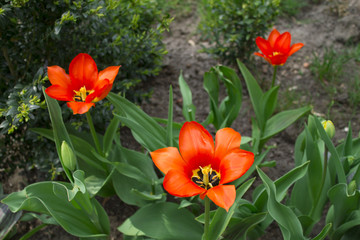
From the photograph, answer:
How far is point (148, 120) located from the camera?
6.26 feet

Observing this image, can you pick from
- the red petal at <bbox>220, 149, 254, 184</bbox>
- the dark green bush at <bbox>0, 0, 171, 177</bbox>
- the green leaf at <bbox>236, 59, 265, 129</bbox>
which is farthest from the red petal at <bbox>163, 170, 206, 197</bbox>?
the green leaf at <bbox>236, 59, 265, 129</bbox>

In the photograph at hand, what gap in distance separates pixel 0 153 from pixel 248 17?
1866 millimetres

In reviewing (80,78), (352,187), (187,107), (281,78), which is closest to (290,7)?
(281,78)

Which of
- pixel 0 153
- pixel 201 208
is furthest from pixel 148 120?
pixel 0 153

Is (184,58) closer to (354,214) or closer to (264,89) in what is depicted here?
(264,89)

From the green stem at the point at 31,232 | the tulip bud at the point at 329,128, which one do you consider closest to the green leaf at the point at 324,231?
the tulip bud at the point at 329,128

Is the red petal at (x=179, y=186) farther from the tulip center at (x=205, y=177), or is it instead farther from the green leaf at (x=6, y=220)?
the green leaf at (x=6, y=220)

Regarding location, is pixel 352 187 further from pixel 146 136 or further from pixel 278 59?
pixel 146 136

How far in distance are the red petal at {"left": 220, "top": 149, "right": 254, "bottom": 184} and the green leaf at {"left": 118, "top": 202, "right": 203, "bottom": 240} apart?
66 cm

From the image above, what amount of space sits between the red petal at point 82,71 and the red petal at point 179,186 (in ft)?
2.08

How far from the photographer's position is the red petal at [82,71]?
160 centimetres

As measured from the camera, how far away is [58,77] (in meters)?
1.59

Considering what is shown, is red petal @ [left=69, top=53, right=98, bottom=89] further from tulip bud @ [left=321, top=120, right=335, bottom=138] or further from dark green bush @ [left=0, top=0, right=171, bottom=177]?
tulip bud @ [left=321, top=120, right=335, bottom=138]

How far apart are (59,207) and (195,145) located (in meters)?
0.76
